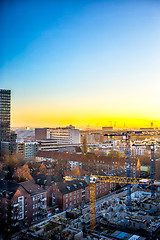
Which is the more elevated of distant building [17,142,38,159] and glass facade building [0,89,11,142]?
glass facade building [0,89,11,142]

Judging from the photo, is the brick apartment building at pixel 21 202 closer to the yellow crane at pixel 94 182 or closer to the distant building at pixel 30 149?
the yellow crane at pixel 94 182

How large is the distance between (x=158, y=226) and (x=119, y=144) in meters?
13.4

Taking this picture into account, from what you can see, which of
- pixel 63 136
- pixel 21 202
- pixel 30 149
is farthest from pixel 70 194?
pixel 63 136

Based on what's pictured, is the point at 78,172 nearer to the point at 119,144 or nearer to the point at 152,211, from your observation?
the point at 152,211

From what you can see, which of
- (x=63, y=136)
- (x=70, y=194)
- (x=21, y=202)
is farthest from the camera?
(x=63, y=136)

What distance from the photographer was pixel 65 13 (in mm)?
3199

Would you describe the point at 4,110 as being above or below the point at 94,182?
above

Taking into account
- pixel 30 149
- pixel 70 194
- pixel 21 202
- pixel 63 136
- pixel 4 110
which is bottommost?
pixel 70 194

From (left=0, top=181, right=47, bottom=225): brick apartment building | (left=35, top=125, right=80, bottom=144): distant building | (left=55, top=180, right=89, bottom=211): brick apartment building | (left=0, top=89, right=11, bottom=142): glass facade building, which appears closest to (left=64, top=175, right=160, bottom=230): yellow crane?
(left=55, top=180, right=89, bottom=211): brick apartment building

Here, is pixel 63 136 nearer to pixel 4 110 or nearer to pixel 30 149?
pixel 30 149

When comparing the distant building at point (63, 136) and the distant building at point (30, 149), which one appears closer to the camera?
the distant building at point (30, 149)

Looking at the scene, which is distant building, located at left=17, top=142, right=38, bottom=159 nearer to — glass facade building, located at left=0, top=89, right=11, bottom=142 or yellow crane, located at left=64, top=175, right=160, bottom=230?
yellow crane, located at left=64, top=175, right=160, bottom=230

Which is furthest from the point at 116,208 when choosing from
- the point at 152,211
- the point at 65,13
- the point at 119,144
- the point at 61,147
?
the point at 119,144

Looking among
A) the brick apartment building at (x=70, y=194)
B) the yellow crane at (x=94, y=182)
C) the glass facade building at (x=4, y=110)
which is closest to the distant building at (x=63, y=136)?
the yellow crane at (x=94, y=182)
